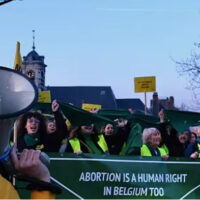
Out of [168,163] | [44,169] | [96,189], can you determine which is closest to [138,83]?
[168,163]

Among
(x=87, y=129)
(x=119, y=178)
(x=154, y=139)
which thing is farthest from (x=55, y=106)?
(x=154, y=139)

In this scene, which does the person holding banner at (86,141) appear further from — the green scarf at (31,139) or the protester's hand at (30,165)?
the protester's hand at (30,165)

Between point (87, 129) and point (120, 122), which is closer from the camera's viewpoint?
point (87, 129)

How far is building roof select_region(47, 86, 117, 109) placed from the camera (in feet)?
271

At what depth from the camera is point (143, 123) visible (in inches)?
309

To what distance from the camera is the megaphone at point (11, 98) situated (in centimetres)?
143

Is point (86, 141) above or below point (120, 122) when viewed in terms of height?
below

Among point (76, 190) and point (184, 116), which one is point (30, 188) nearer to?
point (76, 190)

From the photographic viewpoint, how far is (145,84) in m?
9.87

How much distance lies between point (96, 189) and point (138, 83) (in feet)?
13.5

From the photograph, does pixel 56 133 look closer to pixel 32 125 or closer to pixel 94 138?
pixel 32 125

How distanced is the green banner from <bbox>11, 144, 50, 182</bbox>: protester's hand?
178 inches

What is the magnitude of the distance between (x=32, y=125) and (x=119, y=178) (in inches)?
56.2

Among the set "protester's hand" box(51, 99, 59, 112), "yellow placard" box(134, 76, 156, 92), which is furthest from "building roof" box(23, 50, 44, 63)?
"protester's hand" box(51, 99, 59, 112)
